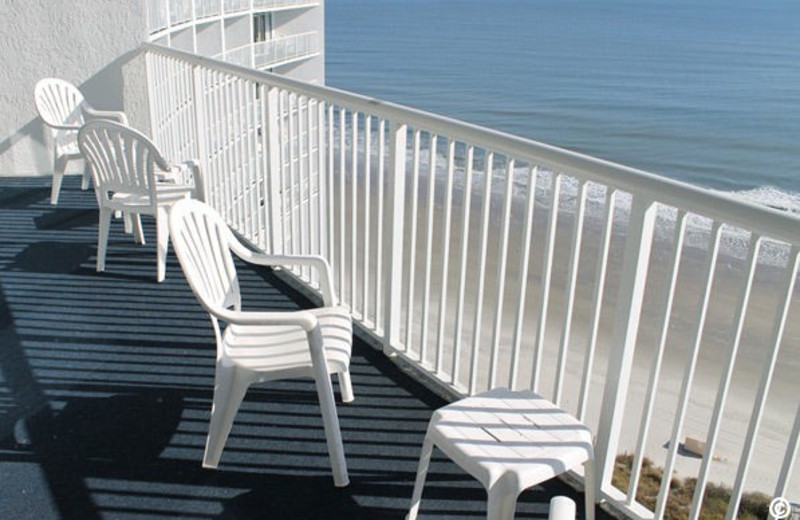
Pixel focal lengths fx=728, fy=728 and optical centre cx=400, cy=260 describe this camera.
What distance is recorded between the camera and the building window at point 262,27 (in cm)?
2661

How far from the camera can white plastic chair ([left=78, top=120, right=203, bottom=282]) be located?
4.30 metres

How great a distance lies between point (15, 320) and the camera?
3.83 m

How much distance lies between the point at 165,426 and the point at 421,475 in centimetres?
121

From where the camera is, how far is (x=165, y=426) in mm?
2988

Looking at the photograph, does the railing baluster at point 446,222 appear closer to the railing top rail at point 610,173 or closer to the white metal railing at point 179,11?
the railing top rail at point 610,173

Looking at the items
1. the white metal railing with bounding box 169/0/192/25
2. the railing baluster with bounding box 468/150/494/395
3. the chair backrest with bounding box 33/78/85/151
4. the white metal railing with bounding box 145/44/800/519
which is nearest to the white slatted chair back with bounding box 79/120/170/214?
the white metal railing with bounding box 145/44/800/519

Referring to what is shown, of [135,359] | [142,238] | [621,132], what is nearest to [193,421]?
[135,359]

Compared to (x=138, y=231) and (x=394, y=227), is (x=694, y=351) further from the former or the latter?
(x=138, y=231)

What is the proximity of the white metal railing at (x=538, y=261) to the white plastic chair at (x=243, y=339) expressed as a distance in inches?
26.2

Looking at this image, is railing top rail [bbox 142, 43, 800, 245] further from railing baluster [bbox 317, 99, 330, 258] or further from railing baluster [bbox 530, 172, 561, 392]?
railing baluster [bbox 317, 99, 330, 258]

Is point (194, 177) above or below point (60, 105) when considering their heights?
below

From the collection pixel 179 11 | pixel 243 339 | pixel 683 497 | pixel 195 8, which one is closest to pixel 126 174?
pixel 243 339

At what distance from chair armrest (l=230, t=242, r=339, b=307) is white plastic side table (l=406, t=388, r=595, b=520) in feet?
3.19

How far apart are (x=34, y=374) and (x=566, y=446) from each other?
2.45 m
